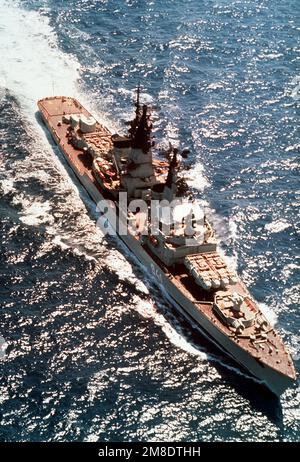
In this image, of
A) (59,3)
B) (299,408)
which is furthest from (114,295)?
(59,3)

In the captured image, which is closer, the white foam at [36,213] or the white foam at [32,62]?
the white foam at [36,213]

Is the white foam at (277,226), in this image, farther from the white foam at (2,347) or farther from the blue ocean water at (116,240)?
the white foam at (2,347)

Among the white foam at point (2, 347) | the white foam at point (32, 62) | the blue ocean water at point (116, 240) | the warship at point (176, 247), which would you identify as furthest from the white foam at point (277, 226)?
the white foam at point (32, 62)

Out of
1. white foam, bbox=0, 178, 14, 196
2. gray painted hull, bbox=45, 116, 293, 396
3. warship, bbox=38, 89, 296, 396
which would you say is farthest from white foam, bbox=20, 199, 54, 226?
gray painted hull, bbox=45, 116, 293, 396

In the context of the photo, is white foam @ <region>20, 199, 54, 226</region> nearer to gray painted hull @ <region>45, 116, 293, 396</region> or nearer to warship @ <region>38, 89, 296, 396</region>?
warship @ <region>38, 89, 296, 396</region>

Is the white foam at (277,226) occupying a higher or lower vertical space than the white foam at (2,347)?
higher

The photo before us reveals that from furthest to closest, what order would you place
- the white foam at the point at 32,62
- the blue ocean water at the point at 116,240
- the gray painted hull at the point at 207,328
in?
the white foam at the point at 32,62 < the gray painted hull at the point at 207,328 < the blue ocean water at the point at 116,240
